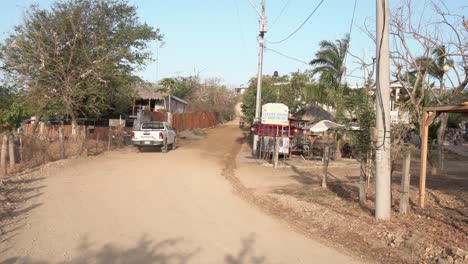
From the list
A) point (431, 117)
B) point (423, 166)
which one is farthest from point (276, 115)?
point (423, 166)

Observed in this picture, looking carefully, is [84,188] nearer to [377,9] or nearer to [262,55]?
[377,9]

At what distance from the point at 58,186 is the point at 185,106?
140 feet

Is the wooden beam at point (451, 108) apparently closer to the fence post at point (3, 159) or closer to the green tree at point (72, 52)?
the fence post at point (3, 159)

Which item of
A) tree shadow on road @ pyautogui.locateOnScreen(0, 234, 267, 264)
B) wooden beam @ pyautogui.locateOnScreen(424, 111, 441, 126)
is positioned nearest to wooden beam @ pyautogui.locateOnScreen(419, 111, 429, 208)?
wooden beam @ pyautogui.locateOnScreen(424, 111, 441, 126)

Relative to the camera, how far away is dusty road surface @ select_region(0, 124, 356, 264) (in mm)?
5953

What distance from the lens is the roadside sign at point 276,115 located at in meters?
19.2

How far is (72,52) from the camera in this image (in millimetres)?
20203

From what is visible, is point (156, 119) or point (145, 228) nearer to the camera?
point (145, 228)

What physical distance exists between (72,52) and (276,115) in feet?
32.0

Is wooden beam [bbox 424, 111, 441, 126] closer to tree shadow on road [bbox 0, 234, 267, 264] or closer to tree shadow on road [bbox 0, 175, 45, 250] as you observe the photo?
tree shadow on road [bbox 0, 234, 267, 264]

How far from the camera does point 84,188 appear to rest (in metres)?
11.1

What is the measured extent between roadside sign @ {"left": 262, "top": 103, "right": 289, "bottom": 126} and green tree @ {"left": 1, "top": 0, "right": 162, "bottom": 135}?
778 cm

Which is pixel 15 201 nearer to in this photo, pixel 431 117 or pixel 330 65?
pixel 431 117

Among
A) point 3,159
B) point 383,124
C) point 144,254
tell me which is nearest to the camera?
point 144,254
